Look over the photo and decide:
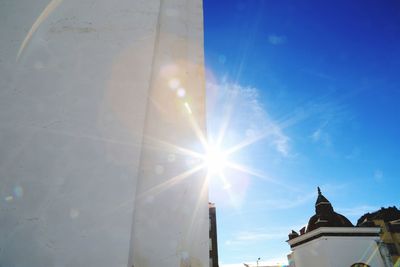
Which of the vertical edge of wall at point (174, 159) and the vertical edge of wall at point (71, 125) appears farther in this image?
the vertical edge of wall at point (174, 159)

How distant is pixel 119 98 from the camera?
2125mm

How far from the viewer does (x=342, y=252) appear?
542 inches

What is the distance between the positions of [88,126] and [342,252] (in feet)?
54.5

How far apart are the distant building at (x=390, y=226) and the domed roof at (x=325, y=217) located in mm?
6515

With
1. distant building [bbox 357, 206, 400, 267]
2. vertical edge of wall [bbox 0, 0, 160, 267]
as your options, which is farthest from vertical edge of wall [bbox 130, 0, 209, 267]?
distant building [bbox 357, 206, 400, 267]

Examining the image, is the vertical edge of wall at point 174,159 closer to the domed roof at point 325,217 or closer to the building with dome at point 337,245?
the building with dome at point 337,245

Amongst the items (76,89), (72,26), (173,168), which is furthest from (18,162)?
(72,26)

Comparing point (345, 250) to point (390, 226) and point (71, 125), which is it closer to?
point (390, 226)

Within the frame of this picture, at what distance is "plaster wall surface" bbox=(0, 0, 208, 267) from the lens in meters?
1.66

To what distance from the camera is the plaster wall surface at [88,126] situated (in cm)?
166

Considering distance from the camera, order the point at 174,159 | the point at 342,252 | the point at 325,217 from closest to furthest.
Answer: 1. the point at 174,159
2. the point at 342,252
3. the point at 325,217

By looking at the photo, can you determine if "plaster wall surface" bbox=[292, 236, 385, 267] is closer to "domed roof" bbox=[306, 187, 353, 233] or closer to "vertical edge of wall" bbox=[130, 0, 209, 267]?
"domed roof" bbox=[306, 187, 353, 233]

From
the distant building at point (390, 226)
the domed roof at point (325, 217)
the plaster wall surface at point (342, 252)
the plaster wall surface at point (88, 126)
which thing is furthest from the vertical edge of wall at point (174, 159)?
the distant building at point (390, 226)

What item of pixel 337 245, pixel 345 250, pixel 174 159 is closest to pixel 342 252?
pixel 345 250
